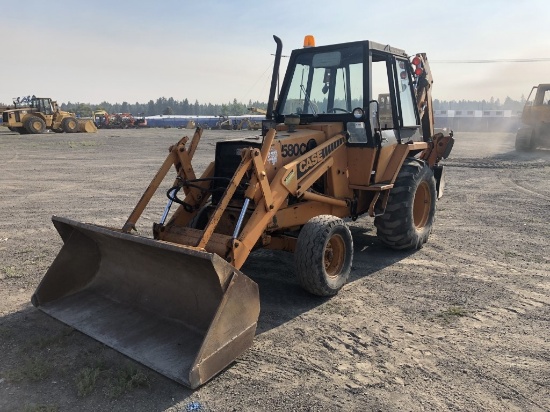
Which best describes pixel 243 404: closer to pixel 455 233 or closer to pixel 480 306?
pixel 480 306

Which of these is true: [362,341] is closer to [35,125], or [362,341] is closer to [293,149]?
[293,149]

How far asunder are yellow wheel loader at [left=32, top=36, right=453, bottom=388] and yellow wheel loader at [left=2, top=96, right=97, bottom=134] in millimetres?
31967

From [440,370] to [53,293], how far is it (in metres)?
3.62

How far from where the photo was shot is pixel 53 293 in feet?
14.6

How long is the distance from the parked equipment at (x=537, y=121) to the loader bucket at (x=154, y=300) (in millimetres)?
21062

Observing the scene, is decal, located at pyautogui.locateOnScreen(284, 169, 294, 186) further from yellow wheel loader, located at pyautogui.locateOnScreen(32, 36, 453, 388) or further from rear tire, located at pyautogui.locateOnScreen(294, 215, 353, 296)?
rear tire, located at pyautogui.locateOnScreen(294, 215, 353, 296)

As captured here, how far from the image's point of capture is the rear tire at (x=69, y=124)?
35.0 m

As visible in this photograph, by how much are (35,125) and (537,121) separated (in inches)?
1254

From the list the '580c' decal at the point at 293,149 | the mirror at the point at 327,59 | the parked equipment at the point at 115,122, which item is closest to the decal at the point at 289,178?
the '580c' decal at the point at 293,149

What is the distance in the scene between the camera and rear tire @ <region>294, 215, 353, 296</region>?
177 inches

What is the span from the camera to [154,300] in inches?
164

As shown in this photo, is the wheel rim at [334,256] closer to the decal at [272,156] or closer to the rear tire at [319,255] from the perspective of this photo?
the rear tire at [319,255]

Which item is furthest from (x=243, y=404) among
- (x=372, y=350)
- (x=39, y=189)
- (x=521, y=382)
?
(x=39, y=189)

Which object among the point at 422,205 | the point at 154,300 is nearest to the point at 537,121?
the point at 422,205
